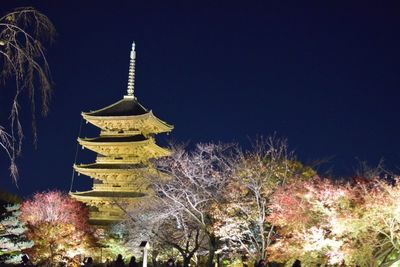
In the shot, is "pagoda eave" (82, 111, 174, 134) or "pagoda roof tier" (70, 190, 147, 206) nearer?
"pagoda roof tier" (70, 190, 147, 206)

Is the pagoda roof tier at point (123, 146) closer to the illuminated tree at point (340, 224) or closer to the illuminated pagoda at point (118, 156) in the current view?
the illuminated pagoda at point (118, 156)

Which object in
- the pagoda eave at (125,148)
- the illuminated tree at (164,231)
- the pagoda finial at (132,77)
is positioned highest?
the pagoda finial at (132,77)

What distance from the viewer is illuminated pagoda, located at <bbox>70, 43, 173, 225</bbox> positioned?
37.7 meters

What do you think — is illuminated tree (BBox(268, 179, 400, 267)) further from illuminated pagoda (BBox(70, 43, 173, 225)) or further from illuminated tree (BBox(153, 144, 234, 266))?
illuminated pagoda (BBox(70, 43, 173, 225))

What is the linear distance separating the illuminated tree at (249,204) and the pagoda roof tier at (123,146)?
17844 millimetres

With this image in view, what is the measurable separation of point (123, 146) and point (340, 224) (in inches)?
1048

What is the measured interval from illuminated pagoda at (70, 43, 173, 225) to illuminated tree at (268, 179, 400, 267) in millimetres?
17971

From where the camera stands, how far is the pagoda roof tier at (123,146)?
40062 millimetres

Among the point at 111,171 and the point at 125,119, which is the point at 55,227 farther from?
the point at 125,119

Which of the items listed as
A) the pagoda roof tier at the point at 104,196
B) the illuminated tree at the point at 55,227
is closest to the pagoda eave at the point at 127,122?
the pagoda roof tier at the point at 104,196

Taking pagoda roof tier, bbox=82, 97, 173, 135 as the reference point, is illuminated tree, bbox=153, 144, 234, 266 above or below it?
below

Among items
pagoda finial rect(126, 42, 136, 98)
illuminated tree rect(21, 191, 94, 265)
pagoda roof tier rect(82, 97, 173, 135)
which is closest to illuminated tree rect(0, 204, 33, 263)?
illuminated tree rect(21, 191, 94, 265)

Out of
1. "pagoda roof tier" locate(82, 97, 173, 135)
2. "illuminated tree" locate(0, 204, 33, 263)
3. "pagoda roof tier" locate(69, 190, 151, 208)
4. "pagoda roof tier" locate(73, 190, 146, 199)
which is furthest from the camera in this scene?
"pagoda roof tier" locate(82, 97, 173, 135)

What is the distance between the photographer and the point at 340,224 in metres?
16.2
